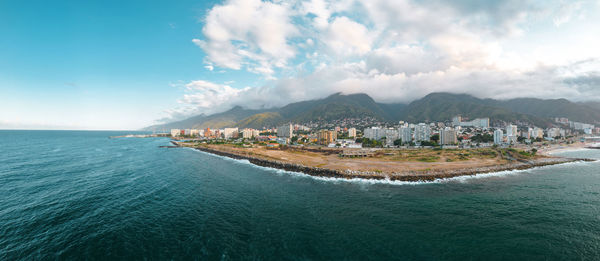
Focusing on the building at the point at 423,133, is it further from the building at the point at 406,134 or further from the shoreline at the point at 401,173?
the shoreline at the point at 401,173

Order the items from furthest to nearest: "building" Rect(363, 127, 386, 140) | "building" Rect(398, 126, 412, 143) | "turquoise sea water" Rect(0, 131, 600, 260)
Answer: "building" Rect(363, 127, 386, 140) < "building" Rect(398, 126, 412, 143) < "turquoise sea water" Rect(0, 131, 600, 260)

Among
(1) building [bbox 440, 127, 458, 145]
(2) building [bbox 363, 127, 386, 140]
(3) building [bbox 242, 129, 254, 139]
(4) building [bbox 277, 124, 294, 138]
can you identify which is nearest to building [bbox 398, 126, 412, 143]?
(1) building [bbox 440, 127, 458, 145]

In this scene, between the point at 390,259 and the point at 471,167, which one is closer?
the point at 390,259

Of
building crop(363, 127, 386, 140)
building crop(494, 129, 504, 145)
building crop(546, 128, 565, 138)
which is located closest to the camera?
building crop(494, 129, 504, 145)

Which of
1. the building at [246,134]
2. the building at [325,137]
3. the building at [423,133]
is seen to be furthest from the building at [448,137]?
the building at [246,134]

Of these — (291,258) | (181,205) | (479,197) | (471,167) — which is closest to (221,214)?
(181,205)

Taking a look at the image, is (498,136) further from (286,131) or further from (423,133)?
(286,131)

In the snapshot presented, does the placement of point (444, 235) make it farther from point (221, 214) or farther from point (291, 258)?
point (221, 214)

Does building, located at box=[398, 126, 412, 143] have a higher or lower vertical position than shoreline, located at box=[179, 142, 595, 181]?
higher

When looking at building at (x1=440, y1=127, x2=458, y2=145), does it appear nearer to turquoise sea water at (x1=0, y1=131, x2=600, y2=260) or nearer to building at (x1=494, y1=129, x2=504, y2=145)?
building at (x1=494, y1=129, x2=504, y2=145)
